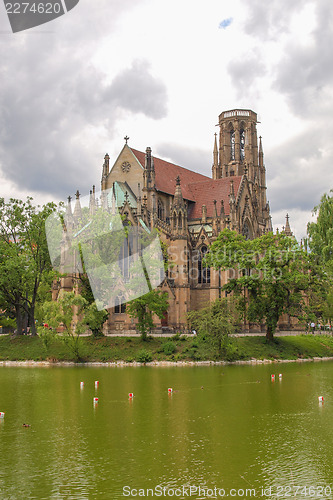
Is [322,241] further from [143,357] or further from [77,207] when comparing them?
[77,207]

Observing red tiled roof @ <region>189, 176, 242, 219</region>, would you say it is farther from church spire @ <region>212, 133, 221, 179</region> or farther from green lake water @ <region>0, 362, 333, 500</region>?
green lake water @ <region>0, 362, 333, 500</region>

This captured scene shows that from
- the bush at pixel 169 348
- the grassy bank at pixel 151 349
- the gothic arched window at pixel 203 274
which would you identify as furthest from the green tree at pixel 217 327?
the gothic arched window at pixel 203 274

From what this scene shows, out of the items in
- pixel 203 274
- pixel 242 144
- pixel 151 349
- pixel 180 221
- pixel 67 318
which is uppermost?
pixel 242 144

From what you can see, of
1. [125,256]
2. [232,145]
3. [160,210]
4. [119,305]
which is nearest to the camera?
[119,305]

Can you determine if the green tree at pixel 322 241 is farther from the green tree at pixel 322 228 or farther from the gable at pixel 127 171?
the gable at pixel 127 171

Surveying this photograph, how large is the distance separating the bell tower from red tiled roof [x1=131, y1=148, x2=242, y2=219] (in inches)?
384

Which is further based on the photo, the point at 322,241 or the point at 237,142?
the point at 237,142

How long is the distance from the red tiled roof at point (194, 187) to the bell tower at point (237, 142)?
974 centimetres

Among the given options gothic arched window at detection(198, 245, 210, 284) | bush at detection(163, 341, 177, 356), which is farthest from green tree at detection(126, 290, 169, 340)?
gothic arched window at detection(198, 245, 210, 284)

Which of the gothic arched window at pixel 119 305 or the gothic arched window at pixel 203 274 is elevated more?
the gothic arched window at pixel 203 274

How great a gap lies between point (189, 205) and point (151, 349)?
32430 mm

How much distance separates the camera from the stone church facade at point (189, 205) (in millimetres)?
60281

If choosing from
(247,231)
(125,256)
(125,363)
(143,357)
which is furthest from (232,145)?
(125,363)

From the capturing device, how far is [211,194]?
74375 mm
